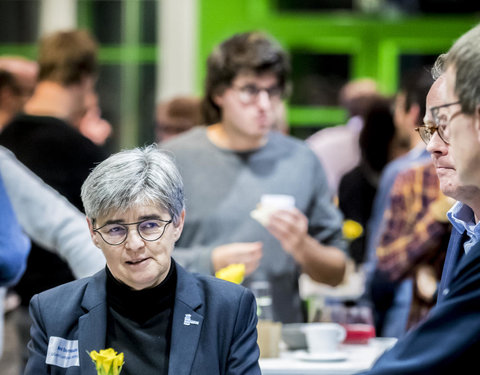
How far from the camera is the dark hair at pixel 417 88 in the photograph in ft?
15.0

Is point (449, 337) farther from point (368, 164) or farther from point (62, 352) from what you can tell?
A: point (368, 164)

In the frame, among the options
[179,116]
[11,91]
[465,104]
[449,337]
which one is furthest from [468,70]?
[179,116]

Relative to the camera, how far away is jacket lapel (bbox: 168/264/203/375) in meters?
2.40

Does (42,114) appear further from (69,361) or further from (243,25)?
(243,25)

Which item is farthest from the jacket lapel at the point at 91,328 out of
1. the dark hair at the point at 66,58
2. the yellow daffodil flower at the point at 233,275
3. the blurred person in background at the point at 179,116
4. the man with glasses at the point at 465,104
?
the blurred person in background at the point at 179,116

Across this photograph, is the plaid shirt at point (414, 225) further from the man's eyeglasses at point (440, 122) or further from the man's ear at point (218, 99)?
the man's eyeglasses at point (440, 122)

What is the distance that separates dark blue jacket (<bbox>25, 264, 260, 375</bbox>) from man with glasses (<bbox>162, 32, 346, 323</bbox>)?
107 centimetres

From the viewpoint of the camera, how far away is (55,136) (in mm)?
3742

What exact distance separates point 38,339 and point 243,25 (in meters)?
6.31

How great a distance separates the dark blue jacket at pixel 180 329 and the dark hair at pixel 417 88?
2.22 m

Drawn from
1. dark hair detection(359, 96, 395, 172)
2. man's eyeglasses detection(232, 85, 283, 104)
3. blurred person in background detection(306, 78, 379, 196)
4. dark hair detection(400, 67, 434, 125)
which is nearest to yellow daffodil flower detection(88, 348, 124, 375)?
man's eyeglasses detection(232, 85, 283, 104)

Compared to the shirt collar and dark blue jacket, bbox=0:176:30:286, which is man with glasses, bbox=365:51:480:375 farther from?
dark blue jacket, bbox=0:176:30:286

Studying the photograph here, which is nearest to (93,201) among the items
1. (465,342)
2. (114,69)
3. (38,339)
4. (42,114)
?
(38,339)

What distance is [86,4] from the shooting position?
8500mm
